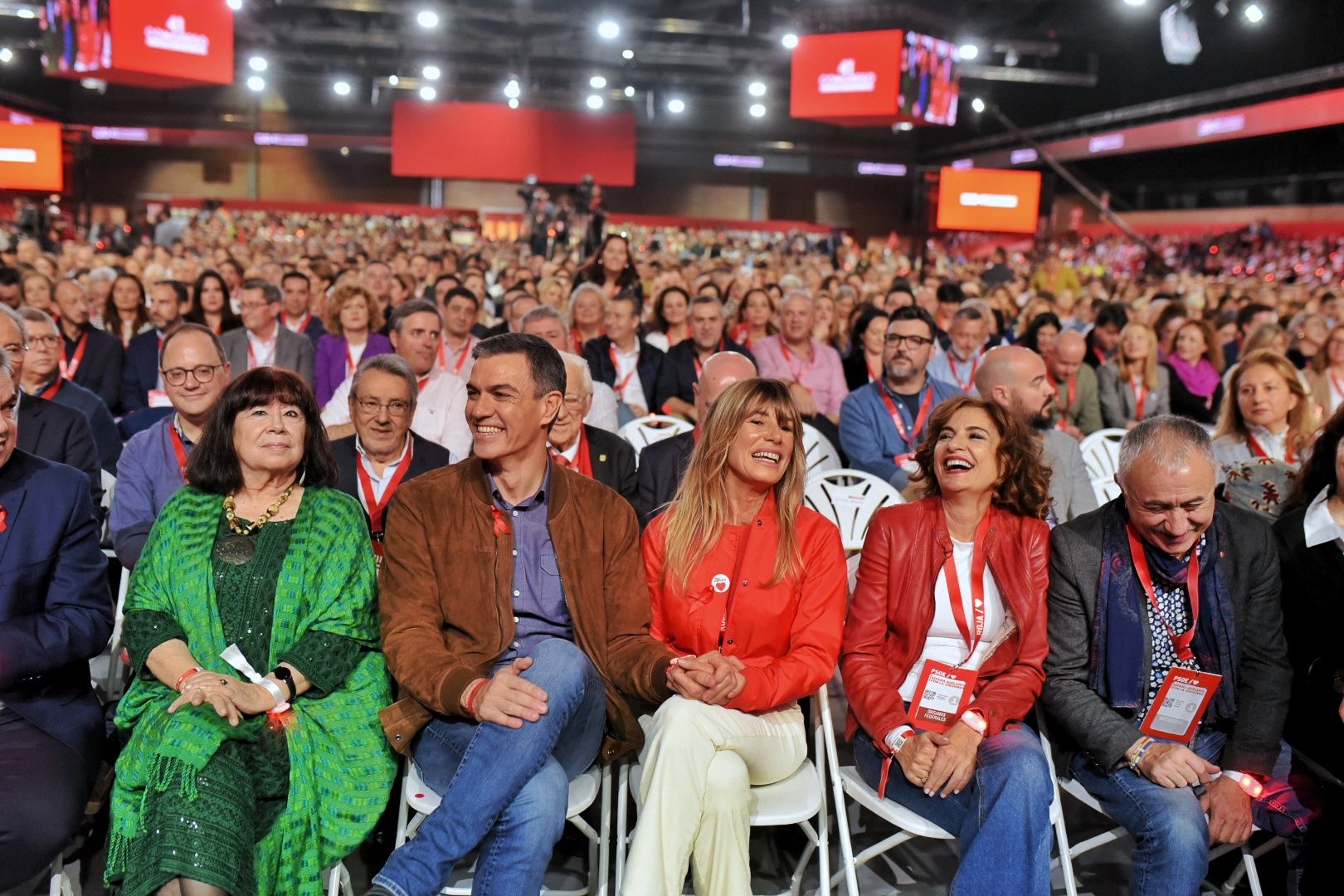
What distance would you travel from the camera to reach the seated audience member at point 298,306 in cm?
743

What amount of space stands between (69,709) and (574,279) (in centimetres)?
638

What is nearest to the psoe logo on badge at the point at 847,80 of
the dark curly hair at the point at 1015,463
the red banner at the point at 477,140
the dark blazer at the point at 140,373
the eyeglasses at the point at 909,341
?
the red banner at the point at 477,140

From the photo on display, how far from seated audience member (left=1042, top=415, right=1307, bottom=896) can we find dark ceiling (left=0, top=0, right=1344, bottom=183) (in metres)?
16.2

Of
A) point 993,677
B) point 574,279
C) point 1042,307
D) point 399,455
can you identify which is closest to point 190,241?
point 574,279

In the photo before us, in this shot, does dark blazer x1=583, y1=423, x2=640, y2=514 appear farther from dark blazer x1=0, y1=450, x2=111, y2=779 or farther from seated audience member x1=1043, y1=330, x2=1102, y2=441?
seated audience member x1=1043, y1=330, x2=1102, y2=441

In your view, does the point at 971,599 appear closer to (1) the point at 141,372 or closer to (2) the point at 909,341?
(2) the point at 909,341

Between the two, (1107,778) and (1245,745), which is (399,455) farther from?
(1245,745)

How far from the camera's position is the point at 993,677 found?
284cm

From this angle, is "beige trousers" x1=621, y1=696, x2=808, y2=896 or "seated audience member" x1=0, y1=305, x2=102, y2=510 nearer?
"beige trousers" x1=621, y1=696, x2=808, y2=896

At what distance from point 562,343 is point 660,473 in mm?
1450

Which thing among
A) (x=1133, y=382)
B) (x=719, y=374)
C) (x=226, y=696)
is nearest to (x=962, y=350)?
(x=1133, y=382)

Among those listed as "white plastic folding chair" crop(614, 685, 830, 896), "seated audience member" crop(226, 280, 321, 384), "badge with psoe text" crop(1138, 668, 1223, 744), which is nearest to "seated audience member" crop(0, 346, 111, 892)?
"white plastic folding chair" crop(614, 685, 830, 896)

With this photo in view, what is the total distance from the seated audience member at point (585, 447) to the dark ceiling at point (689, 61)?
16.1m

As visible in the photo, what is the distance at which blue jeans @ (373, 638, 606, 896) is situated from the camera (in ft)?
7.56
